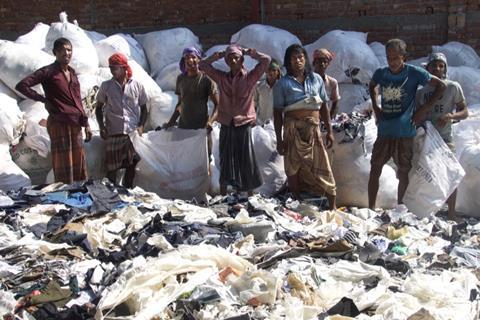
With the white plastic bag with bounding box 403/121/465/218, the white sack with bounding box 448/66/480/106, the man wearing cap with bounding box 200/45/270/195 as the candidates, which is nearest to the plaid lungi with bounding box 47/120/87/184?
the man wearing cap with bounding box 200/45/270/195

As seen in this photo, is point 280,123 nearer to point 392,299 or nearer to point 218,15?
point 392,299

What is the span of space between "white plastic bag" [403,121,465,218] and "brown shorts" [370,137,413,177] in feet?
0.29

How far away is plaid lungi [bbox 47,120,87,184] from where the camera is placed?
6004mm

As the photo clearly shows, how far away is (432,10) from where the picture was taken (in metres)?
8.48

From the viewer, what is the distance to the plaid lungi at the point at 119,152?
6.22 m

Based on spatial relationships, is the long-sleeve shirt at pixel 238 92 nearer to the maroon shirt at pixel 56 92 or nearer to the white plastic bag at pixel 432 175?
the maroon shirt at pixel 56 92

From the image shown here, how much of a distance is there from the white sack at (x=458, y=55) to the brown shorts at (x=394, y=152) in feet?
8.78

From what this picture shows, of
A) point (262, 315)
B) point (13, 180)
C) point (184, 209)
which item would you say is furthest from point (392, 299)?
point (13, 180)

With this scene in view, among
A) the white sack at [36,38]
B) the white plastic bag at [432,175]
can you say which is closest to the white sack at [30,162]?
the white sack at [36,38]

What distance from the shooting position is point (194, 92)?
606 cm

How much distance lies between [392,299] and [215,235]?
1315mm

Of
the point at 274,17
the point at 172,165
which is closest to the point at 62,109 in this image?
the point at 172,165

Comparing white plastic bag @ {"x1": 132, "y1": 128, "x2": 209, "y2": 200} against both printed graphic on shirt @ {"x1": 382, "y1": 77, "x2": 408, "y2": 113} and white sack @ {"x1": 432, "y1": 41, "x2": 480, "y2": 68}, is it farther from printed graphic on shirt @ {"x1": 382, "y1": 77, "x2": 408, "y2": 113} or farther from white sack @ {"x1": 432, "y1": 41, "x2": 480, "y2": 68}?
white sack @ {"x1": 432, "y1": 41, "x2": 480, "y2": 68}

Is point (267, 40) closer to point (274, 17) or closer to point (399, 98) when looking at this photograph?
Result: point (274, 17)
